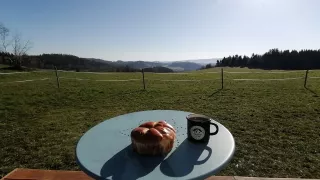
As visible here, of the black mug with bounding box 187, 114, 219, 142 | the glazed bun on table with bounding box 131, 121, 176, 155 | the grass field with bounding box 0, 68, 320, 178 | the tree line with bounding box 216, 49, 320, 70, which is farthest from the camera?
the tree line with bounding box 216, 49, 320, 70

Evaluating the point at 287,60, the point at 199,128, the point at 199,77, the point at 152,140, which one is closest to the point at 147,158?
the point at 152,140

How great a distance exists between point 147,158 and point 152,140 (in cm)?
12

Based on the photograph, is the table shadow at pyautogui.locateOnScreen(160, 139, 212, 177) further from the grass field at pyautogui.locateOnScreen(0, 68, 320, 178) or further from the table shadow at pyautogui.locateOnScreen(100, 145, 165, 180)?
the grass field at pyautogui.locateOnScreen(0, 68, 320, 178)

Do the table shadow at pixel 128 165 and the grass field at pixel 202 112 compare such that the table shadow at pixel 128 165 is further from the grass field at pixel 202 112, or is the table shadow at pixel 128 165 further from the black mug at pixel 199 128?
the grass field at pixel 202 112

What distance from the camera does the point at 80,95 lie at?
9.82m

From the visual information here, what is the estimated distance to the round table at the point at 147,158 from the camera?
4.11 feet

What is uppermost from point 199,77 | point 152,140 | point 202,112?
point 152,140

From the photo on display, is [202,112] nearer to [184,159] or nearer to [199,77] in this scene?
[184,159]

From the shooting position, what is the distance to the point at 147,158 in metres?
1.39

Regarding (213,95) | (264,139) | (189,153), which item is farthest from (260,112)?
(189,153)

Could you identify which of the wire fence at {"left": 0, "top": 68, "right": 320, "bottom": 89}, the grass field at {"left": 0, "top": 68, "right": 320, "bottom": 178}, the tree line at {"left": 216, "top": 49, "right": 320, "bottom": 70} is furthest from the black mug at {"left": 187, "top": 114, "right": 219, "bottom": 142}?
the tree line at {"left": 216, "top": 49, "right": 320, "bottom": 70}

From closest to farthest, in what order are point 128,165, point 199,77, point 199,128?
point 128,165
point 199,128
point 199,77

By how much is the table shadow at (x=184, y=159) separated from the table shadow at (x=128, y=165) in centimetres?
6

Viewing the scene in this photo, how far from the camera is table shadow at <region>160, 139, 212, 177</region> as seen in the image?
126 cm
